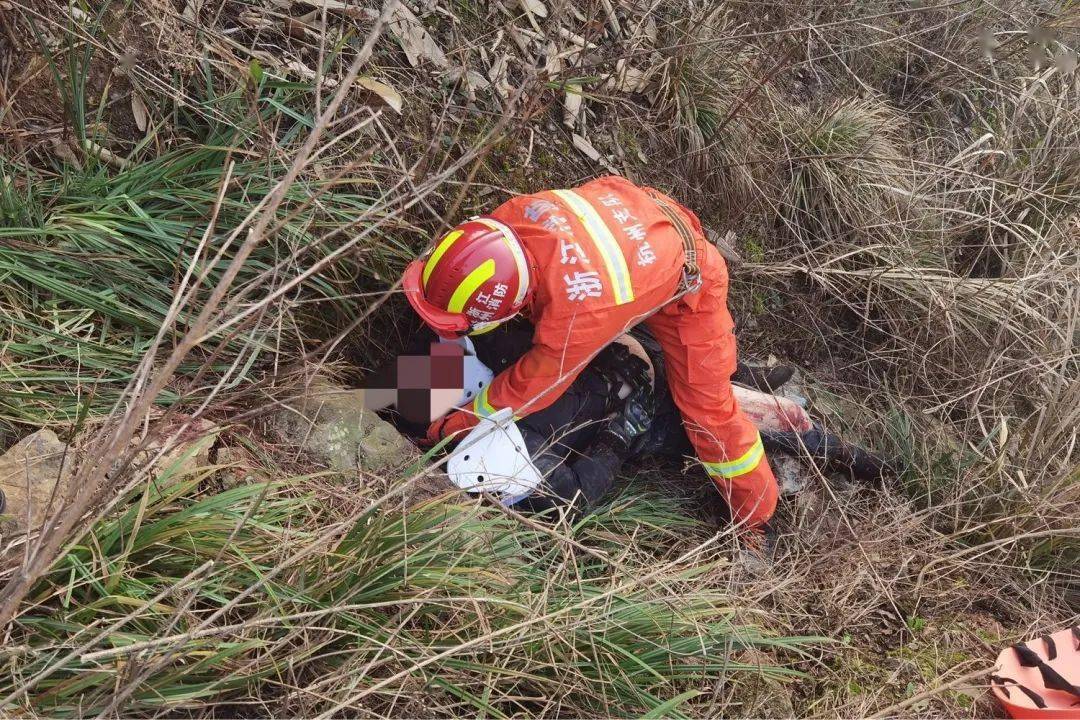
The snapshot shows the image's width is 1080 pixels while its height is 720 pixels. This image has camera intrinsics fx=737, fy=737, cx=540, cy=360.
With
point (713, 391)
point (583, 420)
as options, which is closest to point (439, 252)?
point (583, 420)

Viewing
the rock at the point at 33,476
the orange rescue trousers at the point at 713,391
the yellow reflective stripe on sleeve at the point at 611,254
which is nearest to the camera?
the rock at the point at 33,476

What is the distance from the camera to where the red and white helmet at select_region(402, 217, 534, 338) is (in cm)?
295

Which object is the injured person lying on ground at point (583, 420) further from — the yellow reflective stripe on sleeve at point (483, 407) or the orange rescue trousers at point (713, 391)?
the orange rescue trousers at point (713, 391)

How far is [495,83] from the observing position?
388 cm

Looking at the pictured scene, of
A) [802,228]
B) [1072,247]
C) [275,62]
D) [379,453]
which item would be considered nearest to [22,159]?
[275,62]

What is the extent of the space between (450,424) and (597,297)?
899 mm

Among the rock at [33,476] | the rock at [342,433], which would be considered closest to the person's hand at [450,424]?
the rock at [342,433]

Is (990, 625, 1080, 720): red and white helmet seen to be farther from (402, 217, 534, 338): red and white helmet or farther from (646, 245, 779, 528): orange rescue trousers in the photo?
(402, 217, 534, 338): red and white helmet

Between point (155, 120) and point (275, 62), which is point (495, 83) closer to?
point (275, 62)

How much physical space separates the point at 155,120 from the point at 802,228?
3598mm

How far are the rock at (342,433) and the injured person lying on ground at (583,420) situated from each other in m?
0.23

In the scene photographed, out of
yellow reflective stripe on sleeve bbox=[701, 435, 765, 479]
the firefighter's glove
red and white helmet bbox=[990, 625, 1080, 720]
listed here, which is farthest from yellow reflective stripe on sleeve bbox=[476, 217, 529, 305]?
red and white helmet bbox=[990, 625, 1080, 720]

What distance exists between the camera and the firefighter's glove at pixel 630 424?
3.56 meters

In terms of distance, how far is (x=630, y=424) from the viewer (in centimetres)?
359
